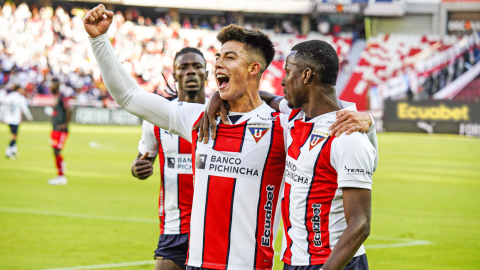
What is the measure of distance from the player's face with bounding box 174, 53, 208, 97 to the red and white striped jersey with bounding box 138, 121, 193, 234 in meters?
0.44

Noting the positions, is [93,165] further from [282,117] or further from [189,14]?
[189,14]

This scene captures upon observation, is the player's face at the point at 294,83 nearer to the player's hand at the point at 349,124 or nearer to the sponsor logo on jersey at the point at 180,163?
the player's hand at the point at 349,124

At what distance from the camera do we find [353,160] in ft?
9.18

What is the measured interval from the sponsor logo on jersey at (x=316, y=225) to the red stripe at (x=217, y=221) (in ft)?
1.92

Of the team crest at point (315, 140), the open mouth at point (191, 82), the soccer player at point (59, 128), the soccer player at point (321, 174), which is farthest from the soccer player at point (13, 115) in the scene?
the team crest at point (315, 140)

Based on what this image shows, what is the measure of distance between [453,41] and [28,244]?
40452 mm

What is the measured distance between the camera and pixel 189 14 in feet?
155

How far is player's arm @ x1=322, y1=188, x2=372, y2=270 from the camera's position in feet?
9.09

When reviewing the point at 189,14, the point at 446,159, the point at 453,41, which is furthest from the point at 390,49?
the point at 446,159

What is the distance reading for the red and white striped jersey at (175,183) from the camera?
477cm

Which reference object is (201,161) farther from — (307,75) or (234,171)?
(307,75)

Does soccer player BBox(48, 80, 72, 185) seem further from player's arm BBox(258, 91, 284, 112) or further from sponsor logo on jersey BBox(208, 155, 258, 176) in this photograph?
sponsor logo on jersey BBox(208, 155, 258, 176)

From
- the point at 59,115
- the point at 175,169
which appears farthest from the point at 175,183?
the point at 59,115

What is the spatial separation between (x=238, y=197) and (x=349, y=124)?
831 mm
